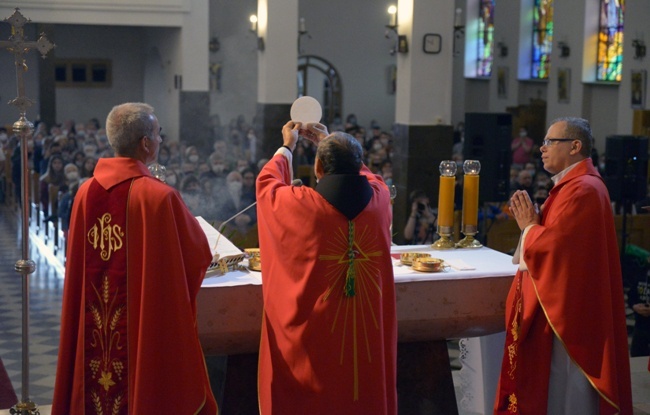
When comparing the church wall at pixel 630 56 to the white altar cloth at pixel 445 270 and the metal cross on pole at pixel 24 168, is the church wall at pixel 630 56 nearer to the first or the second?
the white altar cloth at pixel 445 270

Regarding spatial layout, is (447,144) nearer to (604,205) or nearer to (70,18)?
(70,18)

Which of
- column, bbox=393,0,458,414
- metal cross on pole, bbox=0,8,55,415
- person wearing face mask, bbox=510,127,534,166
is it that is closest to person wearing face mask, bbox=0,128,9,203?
column, bbox=393,0,458,414

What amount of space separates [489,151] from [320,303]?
5.56m

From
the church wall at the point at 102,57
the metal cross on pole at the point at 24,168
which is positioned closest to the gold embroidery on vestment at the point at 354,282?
the metal cross on pole at the point at 24,168

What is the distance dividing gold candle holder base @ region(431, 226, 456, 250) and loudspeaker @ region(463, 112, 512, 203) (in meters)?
4.15

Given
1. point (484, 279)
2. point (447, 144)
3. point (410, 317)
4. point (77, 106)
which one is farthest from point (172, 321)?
point (77, 106)

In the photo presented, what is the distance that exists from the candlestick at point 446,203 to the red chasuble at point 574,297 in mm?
684

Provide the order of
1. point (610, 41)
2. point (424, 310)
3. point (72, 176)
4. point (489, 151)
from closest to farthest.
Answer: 1. point (424, 310)
2. point (489, 151)
3. point (72, 176)
4. point (610, 41)

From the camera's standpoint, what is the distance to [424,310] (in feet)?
13.4

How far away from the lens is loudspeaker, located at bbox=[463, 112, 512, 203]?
347 inches

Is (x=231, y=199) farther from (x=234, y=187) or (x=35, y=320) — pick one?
(x=35, y=320)

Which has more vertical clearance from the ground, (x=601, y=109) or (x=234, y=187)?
(x=601, y=109)

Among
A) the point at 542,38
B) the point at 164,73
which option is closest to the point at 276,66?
the point at 164,73

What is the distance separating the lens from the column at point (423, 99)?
12312 millimetres
